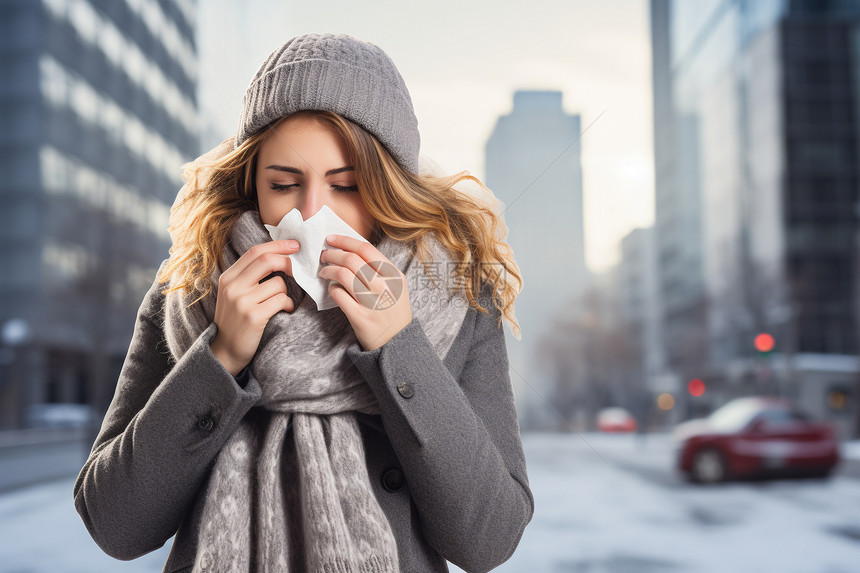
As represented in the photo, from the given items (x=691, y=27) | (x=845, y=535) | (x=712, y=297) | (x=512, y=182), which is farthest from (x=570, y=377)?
(x=512, y=182)

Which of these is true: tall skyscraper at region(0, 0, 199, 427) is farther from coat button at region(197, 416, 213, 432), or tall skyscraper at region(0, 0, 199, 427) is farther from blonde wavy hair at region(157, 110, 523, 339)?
coat button at region(197, 416, 213, 432)

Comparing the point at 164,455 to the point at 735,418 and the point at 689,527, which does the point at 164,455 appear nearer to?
the point at 689,527

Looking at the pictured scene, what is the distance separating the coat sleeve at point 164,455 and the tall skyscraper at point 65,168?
22.1 metres

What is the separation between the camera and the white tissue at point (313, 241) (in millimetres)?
1100

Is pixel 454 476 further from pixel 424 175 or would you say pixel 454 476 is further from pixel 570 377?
pixel 570 377

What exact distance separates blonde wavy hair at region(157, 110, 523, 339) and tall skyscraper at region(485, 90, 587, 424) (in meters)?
0.10

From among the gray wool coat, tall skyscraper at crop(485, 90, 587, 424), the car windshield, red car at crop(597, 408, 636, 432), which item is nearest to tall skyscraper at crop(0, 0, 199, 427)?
the car windshield

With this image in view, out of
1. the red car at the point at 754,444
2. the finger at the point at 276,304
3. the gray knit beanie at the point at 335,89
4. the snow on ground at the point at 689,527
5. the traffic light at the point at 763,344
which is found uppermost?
the gray knit beanie at the point at 335,89

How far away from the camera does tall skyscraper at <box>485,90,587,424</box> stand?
4.73 feet

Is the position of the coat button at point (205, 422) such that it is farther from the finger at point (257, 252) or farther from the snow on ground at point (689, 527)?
the snow on ground at point (689, 527)

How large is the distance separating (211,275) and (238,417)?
0.26 metres

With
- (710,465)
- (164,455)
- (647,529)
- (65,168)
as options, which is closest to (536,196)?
(164,455)

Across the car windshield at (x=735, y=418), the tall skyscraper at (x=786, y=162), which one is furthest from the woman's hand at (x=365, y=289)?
the tall skyscraper at (x=786, y=162)

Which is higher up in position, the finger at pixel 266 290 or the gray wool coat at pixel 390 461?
the finger at pixel 266 290
